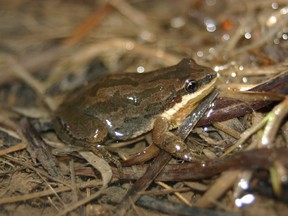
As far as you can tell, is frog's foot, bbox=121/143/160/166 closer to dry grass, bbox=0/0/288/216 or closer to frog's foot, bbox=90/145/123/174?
frog's foot, bbox=90/145/123/174

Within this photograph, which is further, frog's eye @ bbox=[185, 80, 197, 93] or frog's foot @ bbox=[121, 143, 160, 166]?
frog's eye @ bbox=[185, 80, 197, 93]

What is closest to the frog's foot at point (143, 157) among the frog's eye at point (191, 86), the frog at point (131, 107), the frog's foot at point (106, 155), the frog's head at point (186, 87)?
the frog's foot at point (106, 155)

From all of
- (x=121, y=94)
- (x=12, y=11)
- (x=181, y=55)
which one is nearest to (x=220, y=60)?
(x=181, y=55)

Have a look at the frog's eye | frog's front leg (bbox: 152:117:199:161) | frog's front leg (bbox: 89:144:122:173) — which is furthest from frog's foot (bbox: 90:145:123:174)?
the frog's eye

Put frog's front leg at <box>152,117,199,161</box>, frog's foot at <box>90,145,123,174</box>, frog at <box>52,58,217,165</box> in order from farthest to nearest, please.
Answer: frog at <box>52,58,217,165</box>
frog's foot at <box>90,145,123,174</box>
frog's front leg at <box>152,117,199,161</box>

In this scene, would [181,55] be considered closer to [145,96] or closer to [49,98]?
[145,96]

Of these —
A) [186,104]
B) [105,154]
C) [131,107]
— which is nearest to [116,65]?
[131,107]
